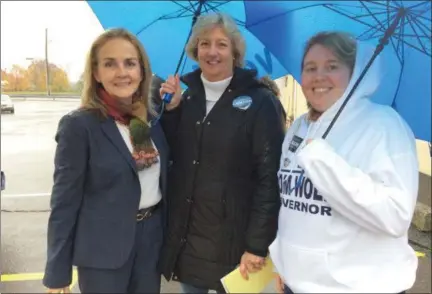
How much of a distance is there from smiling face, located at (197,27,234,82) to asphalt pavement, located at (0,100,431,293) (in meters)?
0.67

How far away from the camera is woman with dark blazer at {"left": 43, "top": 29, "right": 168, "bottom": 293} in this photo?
1838 millimetres

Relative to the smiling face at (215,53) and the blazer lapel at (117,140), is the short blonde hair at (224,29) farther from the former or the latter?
the blazer lapel at (117,140)

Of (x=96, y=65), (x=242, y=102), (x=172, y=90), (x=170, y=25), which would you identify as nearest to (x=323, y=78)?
(x=242, y=102)

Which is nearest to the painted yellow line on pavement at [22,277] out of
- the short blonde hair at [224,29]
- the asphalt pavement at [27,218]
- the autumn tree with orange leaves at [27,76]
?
the asphalt pavement at [27,218]

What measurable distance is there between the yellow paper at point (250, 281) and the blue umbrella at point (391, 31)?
33.6 inches

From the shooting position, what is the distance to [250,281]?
1894mm

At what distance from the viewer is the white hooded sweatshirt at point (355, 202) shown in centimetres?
140

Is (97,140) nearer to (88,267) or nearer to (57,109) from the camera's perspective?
(88,267)

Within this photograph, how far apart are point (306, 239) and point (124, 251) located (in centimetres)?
84

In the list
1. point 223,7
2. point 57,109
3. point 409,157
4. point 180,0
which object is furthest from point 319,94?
point 57,109

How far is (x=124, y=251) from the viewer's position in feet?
6.30

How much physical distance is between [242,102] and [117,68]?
0.59 m

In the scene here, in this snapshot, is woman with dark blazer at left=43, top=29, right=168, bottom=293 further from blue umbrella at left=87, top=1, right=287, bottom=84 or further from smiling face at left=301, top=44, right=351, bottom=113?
smiling face at left=301, top=44, right=351, bottom=113

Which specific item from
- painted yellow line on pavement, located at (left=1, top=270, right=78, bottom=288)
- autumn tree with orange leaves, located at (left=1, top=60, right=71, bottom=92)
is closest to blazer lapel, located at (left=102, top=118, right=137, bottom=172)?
autumn tree with orange leaves, located at (left=1, top=60, right=71, bottom=92)
